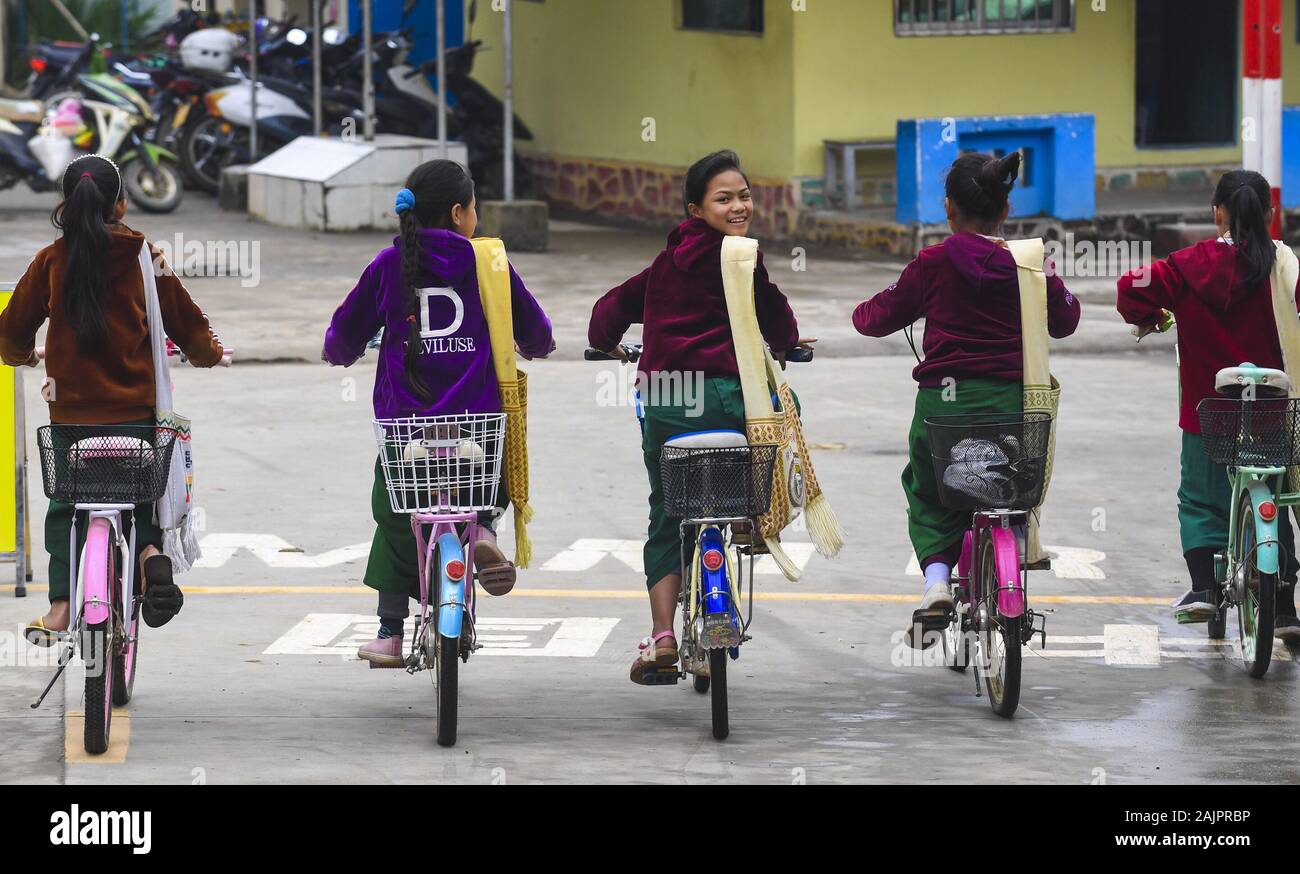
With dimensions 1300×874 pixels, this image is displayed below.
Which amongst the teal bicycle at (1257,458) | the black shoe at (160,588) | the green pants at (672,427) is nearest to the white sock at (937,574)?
the green pants at (672,427)

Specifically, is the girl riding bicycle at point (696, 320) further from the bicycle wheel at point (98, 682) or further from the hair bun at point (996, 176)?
the bicycle wheel at point (98, 682)

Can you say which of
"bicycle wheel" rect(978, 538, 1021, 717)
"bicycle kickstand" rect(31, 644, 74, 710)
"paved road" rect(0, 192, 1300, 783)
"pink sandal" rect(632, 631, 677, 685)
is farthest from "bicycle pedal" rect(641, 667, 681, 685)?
"bicycle kickstand" rect(31, 644, 74, 710)

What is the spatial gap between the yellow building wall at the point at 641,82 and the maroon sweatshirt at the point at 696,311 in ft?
46.7

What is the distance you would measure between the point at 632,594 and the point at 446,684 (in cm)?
229

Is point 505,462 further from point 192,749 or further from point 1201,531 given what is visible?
point 1201,531

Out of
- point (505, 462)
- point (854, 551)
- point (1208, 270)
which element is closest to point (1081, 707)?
point (1208, 270)

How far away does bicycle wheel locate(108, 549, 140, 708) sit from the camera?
5.92m

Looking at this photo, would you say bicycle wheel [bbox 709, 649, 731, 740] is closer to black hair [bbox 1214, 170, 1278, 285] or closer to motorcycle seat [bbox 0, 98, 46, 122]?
black hair [bbox 1214, 170, 1278, 285]

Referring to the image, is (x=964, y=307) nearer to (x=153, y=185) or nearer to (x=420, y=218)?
(x=420, y=218)

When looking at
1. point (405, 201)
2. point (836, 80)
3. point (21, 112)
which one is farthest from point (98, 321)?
point (21, 112)

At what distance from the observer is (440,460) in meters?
5.88

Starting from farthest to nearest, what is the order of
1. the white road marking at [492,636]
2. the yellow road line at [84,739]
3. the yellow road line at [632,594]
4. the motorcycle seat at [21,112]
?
1. the motorcycle seat at [21,112]
2. the yellow road line at [632,594]
3. the white road marking at [492,636]
4. the yellow road line at [84,739]

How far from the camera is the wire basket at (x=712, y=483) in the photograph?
584 cm

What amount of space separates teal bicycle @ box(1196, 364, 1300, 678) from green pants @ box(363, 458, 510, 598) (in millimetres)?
2256
